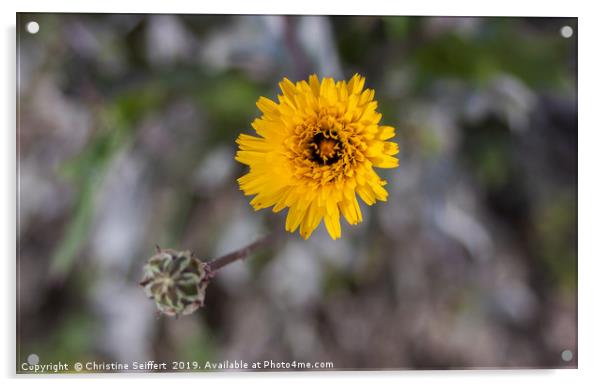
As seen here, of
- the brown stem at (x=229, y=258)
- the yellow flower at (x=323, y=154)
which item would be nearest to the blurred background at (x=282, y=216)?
the brown stem at (x=229, y=258)

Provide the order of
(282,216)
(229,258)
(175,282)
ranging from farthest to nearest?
1. (282,216)
2. (229,258)
3. (175,282)

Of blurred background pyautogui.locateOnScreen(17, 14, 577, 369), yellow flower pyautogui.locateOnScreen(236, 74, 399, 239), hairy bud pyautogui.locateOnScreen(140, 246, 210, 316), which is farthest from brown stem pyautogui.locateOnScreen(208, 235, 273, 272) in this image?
blurred background pyautogui.locateOnScreen(17, 14, 577, 369)

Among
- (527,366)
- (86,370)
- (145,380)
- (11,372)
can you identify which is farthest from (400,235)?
(11,372)

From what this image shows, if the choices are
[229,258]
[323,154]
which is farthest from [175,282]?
[323,154]

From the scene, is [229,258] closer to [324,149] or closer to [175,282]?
[175,282]

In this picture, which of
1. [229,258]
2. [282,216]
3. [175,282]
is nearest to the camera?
[175,282]
